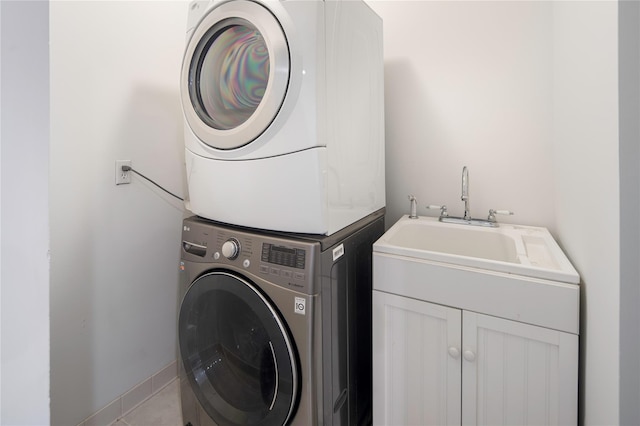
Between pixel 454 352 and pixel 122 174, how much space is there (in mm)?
1641

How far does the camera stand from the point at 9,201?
1.48ft

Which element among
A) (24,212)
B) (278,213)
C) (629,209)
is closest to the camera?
(24,212)

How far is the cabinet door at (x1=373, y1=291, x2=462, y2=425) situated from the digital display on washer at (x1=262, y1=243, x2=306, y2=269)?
399 millimetres

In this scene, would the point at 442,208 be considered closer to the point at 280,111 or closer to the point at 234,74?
the point at 280,111

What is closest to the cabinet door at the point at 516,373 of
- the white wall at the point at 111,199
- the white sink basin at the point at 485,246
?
the white sink basin at the point at 485,246

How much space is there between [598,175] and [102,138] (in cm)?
181

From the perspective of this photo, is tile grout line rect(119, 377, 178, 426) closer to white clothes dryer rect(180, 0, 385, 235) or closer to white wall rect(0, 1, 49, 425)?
white clothes dryer rect(180, 0, 385, 235)

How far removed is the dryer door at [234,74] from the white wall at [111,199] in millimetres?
448

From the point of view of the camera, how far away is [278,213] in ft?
3.80

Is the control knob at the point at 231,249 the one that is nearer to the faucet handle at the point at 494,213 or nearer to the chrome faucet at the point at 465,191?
the chrome faucet at the point at 465,191

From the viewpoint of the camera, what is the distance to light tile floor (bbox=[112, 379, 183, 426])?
1.59 metres

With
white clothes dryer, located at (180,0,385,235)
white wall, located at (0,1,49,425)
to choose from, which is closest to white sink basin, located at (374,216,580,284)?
white clothes dryer, located at (180,0,385,235)

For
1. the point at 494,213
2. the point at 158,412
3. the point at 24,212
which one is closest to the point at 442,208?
the point at 494,213

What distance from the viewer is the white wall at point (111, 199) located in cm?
133
